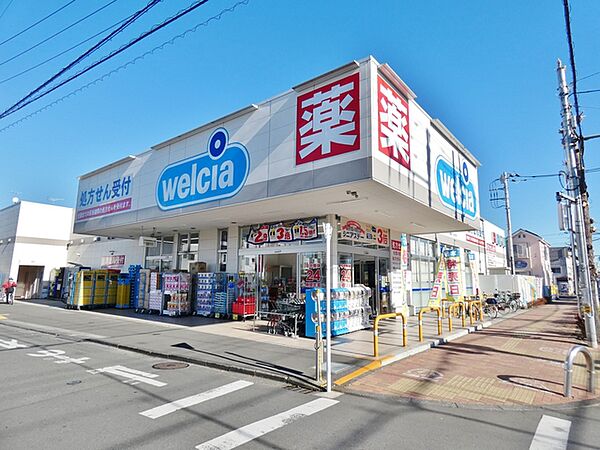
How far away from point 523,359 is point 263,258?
9.27 m

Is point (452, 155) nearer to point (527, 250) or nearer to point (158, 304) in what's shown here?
point (158, 304)

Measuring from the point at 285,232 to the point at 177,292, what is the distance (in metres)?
5.45

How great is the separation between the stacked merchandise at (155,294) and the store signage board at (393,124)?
468 inches

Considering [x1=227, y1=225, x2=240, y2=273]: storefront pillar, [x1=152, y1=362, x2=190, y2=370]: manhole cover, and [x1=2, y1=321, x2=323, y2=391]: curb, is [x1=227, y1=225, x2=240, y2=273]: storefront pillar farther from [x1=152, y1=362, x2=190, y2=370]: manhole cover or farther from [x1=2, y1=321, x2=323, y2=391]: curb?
[x1=152, y1=362, x2=190, y2=370]: manhole cover

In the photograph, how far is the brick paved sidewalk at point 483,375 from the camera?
5.60 metres

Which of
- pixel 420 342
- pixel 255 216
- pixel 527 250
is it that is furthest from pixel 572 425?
pixel 527 250

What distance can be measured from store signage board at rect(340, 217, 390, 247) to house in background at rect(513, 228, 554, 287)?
135ft

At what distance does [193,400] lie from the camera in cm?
530

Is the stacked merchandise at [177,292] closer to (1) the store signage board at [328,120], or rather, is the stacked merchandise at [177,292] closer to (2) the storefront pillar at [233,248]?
(2) the storefront pillar at [233,248]

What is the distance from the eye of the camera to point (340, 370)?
6871 mm

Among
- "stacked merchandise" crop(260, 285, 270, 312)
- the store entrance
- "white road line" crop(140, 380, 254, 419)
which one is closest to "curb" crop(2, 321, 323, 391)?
"white road line" crop(140, 380, 254, 419)

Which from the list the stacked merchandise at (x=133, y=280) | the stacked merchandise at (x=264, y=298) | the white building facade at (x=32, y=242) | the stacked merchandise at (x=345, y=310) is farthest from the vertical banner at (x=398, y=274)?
the white building facade at (x=32, y=242)

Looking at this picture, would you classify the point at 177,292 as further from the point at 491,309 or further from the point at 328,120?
the point at 491,309

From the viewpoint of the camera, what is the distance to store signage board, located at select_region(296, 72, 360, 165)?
8977 mm
